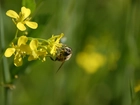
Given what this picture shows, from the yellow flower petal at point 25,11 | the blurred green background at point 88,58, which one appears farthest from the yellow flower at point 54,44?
the blurred green background at point 88,58

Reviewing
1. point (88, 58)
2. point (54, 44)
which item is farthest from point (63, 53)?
point (88, 58)

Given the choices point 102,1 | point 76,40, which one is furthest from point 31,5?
point 102,1

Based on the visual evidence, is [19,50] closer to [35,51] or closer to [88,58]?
[35,51]

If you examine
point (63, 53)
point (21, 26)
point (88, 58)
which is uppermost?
point (21, 26)

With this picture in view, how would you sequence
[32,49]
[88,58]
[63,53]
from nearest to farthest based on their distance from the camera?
[32,49], [63,53], [88,58]

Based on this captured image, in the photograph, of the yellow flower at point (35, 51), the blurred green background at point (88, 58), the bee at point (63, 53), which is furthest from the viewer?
the blurred green background at point (88, 58)

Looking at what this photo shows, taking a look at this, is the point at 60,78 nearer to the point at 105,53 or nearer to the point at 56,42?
the point at 105,53

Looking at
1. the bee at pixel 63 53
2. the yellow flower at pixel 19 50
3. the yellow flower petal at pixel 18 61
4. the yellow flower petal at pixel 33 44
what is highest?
the yellow flower petal at pixel 33 44

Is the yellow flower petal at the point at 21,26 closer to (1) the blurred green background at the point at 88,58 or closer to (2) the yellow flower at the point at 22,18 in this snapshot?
(2) the yellow flower at the point at 22,18

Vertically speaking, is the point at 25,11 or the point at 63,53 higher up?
the point at 25,11
